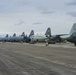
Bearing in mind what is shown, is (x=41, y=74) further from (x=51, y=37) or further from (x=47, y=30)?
(x=47, y=30)

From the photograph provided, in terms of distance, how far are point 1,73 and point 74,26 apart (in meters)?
70.5

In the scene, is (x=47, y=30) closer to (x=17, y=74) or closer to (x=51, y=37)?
(x=51, y=37)

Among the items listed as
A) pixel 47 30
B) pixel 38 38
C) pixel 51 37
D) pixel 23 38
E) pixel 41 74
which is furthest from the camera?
pixel 23 38

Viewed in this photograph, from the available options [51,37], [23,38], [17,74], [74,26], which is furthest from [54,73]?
[23,38]

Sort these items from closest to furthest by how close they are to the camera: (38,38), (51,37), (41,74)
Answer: (41,74) < (51,37) < (38,38)

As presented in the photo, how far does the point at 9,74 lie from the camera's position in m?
16.1

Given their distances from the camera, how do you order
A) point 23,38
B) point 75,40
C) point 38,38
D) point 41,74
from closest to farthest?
point 41,74 → point 75,40 → point 38,38 → point 23,38

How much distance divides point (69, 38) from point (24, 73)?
57.4 m

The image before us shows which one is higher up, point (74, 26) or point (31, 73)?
point (74, 26)

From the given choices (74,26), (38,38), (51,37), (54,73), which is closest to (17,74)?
(54,73)

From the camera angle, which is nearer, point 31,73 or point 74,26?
point 31,73

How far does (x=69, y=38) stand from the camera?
73.4 m

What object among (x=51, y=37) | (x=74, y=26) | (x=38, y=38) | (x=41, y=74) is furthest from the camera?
(x=38, y=38)

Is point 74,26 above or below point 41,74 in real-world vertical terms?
above
